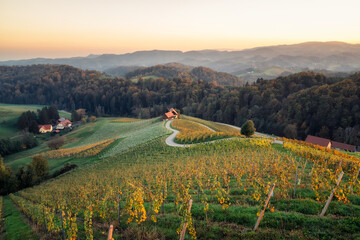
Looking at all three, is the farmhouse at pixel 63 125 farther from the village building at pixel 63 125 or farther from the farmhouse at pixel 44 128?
the farmhouse at pixel 44 128

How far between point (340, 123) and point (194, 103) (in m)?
79.1

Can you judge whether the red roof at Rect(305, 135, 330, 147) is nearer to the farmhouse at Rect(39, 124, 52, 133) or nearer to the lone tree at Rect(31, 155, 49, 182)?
the lone tree at Rect(31, 155, 49, 182)

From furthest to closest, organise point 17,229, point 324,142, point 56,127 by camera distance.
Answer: point 56,127, point 324,142, point 17,229

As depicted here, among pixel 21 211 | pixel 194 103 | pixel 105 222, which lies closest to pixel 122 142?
pixel 21 211

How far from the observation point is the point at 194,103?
442 ft

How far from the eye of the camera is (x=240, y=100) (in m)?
115

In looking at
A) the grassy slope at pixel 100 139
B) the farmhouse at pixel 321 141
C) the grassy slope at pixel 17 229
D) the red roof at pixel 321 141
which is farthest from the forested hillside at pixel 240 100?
the grassy slope at pixel 17 229

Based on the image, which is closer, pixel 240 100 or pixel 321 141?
pixel 321 141

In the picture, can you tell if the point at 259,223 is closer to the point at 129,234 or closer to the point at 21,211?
the point at 129,234

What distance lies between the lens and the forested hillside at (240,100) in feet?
253

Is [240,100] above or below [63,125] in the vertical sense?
above

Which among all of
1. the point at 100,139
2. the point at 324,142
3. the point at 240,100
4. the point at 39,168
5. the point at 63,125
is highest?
the point at 39,168

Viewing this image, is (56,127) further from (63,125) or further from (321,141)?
(321,141)

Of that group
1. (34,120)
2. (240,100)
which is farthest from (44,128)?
(240,100)
